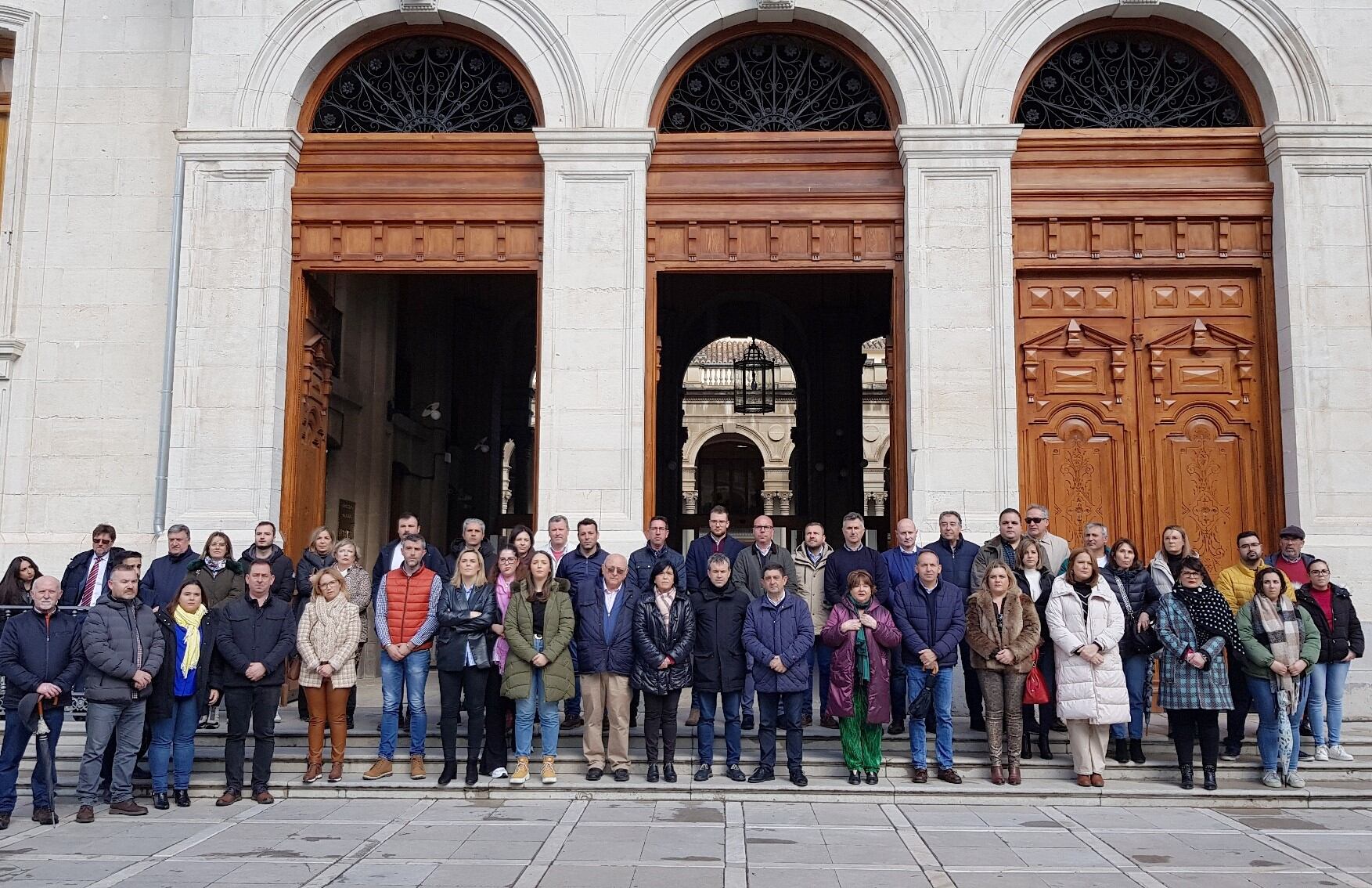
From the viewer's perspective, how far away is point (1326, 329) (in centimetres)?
1130

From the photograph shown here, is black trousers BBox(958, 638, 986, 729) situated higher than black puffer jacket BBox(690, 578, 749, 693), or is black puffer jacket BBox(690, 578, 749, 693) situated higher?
black puffer jacket BBox(690, 578, 749, 693)

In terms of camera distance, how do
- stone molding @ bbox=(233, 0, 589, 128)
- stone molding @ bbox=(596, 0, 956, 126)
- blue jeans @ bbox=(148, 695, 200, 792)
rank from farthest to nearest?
stone molding @ bbox=(233, 0, 589, 128), stone molding @ bbox=(596, 0, 956, 126), blue jeans @ bbox=(148, 695, 200, 792)

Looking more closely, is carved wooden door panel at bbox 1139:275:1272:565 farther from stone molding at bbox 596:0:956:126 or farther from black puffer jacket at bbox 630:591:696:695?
black puffer jacket at bbox 630:591:696:695

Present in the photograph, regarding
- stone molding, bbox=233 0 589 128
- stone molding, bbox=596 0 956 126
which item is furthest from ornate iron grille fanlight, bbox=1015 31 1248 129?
stone molding, bbox=233 0 589 128

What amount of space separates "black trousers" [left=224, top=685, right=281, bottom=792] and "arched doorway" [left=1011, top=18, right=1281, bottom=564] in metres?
7.32

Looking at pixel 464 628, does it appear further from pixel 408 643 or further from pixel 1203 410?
pixel 1203 410

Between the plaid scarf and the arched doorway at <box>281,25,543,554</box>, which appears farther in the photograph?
the arched doorway at <box>281,25,543,554</box>

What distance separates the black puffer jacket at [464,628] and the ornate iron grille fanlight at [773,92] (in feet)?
18.9

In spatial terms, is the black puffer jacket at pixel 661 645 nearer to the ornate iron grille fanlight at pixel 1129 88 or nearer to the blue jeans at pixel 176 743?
the blue jeans at pixel 176 743

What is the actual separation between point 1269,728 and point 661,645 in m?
4.80

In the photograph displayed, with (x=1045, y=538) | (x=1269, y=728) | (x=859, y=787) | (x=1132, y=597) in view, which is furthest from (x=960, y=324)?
(x=859, y=787)

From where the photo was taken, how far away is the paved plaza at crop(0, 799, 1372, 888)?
6.63 m

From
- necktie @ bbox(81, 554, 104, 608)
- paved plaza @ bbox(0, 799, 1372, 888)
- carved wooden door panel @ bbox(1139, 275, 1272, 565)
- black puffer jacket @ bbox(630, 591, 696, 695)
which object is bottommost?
paved plaza @ bbox(0, 799, 1372, 888)

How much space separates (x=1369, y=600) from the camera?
10680 millimetres
